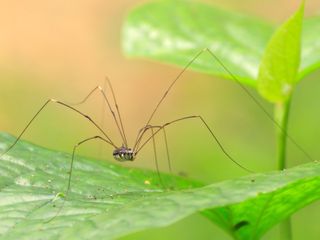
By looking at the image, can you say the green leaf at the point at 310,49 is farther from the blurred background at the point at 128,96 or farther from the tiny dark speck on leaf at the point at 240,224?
the blurred background at the point at 128,96

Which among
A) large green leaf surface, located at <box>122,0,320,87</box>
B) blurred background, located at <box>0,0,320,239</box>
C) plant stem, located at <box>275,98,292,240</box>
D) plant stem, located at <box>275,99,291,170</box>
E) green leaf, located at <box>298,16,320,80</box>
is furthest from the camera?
blurred background, located at <box>0,0,320,239</box>

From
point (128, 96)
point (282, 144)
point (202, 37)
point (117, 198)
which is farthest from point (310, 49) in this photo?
point (128, 96)

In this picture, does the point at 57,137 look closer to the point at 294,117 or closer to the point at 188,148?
the point at 188,148

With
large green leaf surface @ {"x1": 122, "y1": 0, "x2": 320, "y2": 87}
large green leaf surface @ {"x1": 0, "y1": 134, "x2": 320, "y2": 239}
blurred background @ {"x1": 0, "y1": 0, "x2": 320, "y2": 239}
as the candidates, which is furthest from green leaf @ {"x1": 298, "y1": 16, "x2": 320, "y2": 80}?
blurred background @ {"x1": 0, "y1": 0, "x2": 320, "y2": 239}

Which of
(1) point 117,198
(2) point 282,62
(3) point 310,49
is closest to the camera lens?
(1) point 117,198

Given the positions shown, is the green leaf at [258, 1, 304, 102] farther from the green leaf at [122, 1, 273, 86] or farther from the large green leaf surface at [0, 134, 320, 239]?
the large green leaf surface at [0, 134, 320, 239]

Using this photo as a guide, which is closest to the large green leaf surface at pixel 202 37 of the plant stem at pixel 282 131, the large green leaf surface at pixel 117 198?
the plant stem at pixel 282 131

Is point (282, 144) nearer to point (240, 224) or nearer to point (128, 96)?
point (240, 224)
